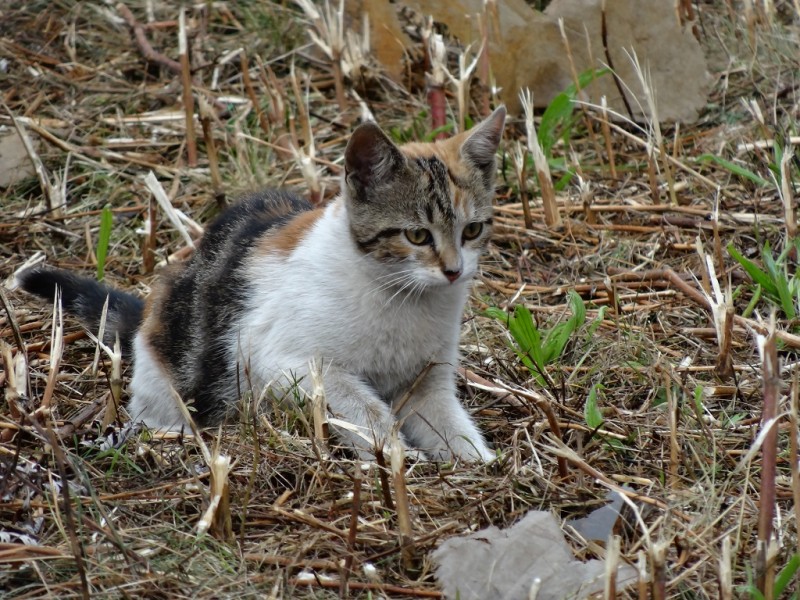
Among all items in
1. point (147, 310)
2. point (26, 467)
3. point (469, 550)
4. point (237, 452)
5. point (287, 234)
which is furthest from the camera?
point (147, 310)

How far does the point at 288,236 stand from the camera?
3.93 metres

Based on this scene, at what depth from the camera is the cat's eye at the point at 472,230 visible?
3742 mm

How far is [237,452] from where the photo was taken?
3250mm

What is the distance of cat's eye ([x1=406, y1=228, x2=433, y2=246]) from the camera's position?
143 inches

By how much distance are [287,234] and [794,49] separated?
3733 mm

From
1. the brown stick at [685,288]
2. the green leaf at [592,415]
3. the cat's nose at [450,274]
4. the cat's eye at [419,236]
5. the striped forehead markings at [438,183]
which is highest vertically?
the striped forehead markings at [438,183]

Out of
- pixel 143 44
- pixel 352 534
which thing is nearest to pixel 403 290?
pixel 352 534

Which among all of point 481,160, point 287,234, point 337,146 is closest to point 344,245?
point 287,234

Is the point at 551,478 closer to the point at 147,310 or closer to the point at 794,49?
the point at 147,310

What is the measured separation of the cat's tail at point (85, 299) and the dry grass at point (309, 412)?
0.54 ft

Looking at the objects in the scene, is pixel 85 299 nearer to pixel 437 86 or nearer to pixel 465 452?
pixel 465 452

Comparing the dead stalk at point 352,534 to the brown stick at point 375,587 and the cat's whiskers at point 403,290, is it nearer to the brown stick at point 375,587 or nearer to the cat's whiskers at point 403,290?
the brown stick at point 375,587

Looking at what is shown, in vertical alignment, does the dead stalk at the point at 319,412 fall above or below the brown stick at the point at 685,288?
below

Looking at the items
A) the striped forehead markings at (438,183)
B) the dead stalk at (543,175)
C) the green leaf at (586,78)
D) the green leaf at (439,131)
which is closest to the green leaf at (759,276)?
the dead stalk at (543,175)
